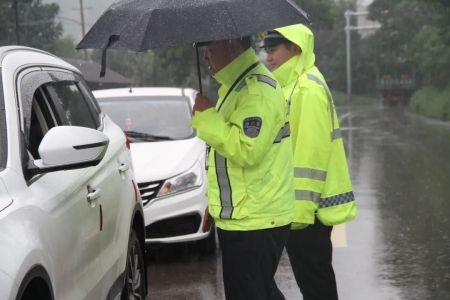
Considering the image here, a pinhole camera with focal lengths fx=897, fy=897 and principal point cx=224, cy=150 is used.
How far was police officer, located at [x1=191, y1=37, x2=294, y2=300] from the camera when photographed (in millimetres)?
3920

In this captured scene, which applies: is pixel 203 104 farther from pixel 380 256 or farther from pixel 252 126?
pixel 380 256

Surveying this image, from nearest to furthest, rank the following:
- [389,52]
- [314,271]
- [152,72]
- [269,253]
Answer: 1. [269,253]
2. [314,271]
3. [152,72]
4. [389,52]

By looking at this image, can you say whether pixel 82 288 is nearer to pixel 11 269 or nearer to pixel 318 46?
pixel 11 269

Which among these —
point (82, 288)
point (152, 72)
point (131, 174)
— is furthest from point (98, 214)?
point (152, 72)

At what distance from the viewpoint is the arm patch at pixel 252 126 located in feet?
12.8

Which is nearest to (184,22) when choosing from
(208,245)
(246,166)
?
(246,166)

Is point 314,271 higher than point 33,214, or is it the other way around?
point 33,214

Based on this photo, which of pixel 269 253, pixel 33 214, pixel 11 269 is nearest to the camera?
pixel 11 269

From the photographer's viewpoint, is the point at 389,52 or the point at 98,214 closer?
the point at 98,214

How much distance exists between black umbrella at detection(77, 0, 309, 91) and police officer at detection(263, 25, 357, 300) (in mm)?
845

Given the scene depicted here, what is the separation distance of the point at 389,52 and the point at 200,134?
80.0m

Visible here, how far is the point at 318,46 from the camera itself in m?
86.4

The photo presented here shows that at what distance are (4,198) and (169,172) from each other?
456 centimetres

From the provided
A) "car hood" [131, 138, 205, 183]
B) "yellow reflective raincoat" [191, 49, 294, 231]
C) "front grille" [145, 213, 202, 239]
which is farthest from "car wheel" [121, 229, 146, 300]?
"car hood" [131, 138, 205, 183]
